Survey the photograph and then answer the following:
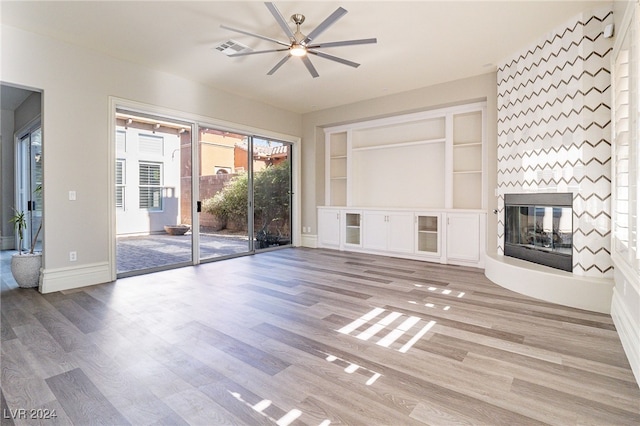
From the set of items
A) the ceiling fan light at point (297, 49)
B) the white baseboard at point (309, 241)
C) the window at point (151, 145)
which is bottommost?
the white baseboard at point (309, 241)

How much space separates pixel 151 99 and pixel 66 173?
Result: 1489mm

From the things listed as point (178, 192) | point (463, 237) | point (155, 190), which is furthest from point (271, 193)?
point (463, 237)

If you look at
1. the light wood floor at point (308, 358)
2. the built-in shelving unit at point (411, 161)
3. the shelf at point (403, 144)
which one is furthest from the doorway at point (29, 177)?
the shelf at point (403, 144)

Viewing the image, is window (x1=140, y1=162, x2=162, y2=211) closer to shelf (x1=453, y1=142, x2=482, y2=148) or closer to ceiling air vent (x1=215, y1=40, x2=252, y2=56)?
ceiling air vent (x1=215, y1=40, x2=252, y2=56)

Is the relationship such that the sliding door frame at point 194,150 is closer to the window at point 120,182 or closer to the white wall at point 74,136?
the white wall at point 74,136

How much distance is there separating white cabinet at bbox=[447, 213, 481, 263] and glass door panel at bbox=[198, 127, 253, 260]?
3577 millimetres

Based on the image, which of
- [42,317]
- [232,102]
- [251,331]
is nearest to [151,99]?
[232,102]

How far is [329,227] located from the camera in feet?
22.2

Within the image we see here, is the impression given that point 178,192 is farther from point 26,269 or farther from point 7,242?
point 7,242

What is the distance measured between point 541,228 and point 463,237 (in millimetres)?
1342

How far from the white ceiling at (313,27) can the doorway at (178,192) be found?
1.03 meters

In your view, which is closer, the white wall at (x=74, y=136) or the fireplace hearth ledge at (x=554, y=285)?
the fireplace hearth ledge at (x=554, y=285)

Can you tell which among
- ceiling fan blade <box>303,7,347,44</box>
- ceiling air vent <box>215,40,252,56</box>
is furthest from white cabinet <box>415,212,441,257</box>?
ceiling air vent <box>215,40,252,56</box>

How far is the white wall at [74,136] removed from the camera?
11.9ft
